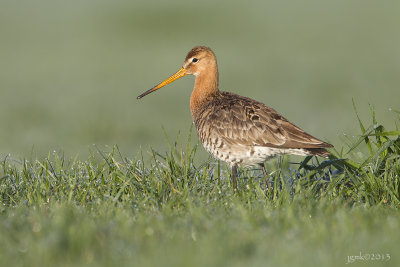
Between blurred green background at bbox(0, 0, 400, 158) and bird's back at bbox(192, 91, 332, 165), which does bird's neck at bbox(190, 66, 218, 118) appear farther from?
blurred green background at bbox(0, 0, 400, 158)

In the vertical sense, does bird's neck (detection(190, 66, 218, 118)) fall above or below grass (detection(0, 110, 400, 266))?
above

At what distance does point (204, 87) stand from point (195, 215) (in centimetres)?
356

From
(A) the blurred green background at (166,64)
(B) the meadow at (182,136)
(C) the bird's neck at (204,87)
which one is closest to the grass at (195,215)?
(B) the meadow at (182,136)

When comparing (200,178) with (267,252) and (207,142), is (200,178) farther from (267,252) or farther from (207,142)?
(267,252)

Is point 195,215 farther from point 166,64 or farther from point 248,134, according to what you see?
point 166,64

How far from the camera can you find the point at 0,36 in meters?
27.4

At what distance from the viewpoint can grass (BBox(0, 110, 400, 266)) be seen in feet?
14.0

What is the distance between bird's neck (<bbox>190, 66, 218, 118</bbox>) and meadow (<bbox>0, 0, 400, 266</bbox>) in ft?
2.17

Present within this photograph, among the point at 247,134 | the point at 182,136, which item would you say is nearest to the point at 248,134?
the point at 247,134

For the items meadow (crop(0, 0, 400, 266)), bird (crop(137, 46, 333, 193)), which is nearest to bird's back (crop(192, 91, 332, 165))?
bird (crop(137, 46, 333, 193))

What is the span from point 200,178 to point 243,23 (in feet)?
78.7

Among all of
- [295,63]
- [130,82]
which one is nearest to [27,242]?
[130,82]

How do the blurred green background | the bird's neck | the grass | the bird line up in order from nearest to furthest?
the grass, the bird, the bird's neck, the blurred green background

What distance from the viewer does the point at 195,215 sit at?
17.0 ft
